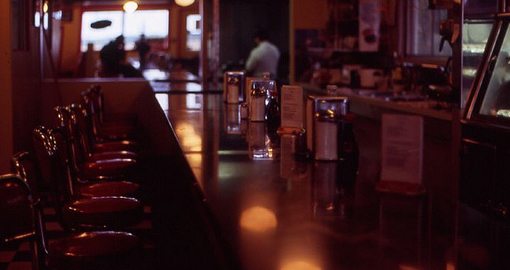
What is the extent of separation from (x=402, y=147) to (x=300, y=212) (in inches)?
13.4

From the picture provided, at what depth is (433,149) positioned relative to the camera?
3057mm

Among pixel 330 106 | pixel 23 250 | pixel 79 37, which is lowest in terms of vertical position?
pixel 23 250

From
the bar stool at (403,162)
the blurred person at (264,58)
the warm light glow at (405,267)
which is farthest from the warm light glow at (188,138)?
the blurred person at (264,58)

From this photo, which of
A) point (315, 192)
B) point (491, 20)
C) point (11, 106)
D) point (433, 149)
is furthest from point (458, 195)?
point (11, 106)

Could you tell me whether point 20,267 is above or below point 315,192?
below

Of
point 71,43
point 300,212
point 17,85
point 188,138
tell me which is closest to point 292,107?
point 188,138

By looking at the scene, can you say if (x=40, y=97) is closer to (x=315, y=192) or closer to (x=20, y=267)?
(x=20, y=267)

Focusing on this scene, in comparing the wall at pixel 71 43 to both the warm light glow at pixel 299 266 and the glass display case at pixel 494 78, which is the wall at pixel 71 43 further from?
the warm light glow at pixel 299 266

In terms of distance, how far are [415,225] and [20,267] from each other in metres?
3.25

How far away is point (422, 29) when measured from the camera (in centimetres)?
773

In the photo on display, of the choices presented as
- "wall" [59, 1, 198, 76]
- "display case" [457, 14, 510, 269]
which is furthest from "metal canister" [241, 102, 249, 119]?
"wall" [59, 1, 198, 76]

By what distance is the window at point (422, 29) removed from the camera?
747 centimetres

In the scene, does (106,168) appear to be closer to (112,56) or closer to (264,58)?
(112,56)

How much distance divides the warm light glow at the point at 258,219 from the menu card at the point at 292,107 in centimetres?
125
